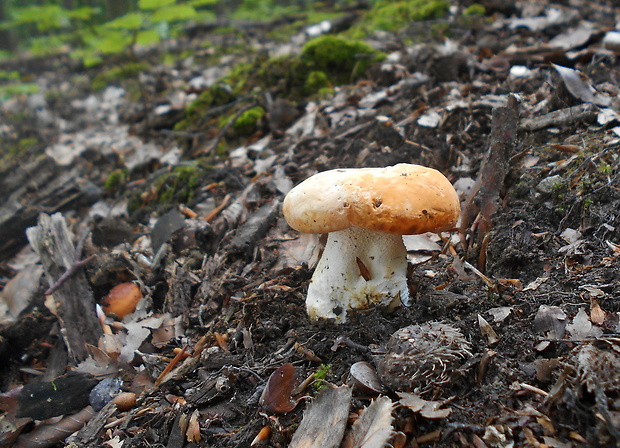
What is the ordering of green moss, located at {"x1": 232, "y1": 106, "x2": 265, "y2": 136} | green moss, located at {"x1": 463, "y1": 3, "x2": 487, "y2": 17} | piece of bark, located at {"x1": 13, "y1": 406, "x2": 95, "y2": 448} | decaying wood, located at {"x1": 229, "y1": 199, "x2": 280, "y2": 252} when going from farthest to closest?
green moss, located at {"x1": 463, "y1": 3, "x2": 487, "y2": 17} < green moss, located at {"x1": 232, "y1": 106, "x2": 265, "y2": 136} < decaying wood, located at {"x1": 229, "y1": 199, "x2": 280, "y2": 252} < piece of bark, located at {"x1": 13, "y1": 406, "x2": 95, "y2": 448}

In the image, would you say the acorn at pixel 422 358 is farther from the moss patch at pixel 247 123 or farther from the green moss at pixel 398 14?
the green moss at pixel 398 14

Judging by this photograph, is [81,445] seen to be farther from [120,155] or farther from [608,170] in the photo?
[120,155]

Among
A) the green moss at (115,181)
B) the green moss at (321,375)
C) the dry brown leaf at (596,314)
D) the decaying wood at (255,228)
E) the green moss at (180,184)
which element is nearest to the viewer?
the dry brown leaf at (596,314)

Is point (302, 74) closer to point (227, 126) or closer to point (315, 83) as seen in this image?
point (315, 83)

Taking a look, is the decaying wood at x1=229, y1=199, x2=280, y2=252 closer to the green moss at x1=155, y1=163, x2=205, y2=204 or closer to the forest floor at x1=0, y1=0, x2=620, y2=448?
the forest floor at x1=0, y1=0, x2=620, y2=448

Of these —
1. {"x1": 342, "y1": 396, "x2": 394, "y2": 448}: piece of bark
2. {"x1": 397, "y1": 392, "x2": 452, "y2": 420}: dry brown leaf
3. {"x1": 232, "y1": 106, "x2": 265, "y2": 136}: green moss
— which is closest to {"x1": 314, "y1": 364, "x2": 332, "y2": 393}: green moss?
{"x1": 342, "y1": 396, "x2": 394, "y2": 448}: piece of bark

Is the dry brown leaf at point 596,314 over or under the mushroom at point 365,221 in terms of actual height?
under

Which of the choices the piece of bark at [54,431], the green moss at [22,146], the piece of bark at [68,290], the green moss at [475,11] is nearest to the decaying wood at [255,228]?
the piece of bark at [68,290]
